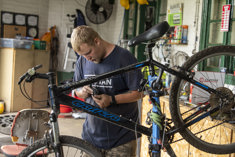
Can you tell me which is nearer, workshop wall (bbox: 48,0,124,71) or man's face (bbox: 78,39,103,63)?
man's face (bbox: 78,39,103,63)

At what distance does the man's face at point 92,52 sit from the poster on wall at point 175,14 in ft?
9.77

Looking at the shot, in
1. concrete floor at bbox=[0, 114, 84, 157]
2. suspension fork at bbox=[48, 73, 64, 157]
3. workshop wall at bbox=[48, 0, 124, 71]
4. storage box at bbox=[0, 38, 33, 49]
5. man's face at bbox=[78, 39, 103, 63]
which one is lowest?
concrete floor at bbox=[0, 114, 84, 157]

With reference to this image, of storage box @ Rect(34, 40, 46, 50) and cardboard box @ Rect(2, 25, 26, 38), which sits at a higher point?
cardboard box @ Rect(2, 25, 26, 38)

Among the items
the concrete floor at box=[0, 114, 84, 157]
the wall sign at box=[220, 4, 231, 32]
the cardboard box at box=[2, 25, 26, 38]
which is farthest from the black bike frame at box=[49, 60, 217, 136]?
the cardboard box at box=[2, 25, 26, 38]

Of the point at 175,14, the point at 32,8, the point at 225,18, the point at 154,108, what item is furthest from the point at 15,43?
the point at 154,108

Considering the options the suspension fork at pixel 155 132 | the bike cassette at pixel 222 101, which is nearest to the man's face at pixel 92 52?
the suspension fork at pixel 155 132

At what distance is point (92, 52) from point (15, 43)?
4.91m

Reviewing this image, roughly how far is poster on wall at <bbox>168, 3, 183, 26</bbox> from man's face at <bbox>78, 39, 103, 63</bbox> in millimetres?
2978

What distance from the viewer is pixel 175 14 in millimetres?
4707

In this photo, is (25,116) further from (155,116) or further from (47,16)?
(47,16)

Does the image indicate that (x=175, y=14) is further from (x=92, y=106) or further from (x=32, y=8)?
(x=32, y=8)

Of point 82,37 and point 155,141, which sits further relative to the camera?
point 82,37

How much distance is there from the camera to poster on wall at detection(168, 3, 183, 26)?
4582 mm

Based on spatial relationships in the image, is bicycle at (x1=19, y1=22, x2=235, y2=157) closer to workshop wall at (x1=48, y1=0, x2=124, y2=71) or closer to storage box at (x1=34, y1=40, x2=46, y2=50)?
storage box at (x1=34, y1=40, x2=46, y2=50)
